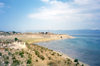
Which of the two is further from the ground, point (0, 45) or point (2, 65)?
point (0, 45)

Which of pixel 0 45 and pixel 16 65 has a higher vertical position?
pixel 0 45

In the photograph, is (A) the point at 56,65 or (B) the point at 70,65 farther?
(B) the point at 70,65

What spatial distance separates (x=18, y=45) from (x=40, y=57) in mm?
5494

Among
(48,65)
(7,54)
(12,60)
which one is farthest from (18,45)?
(48,65)

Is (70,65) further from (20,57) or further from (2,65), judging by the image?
(2,65)

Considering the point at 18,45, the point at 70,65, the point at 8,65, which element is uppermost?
the point at 18,45

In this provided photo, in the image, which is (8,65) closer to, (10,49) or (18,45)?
(10,49)

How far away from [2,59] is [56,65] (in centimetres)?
881

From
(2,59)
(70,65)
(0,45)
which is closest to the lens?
(2,59)

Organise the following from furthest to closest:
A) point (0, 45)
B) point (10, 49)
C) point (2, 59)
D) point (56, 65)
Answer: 1. point (0, 45)
2. point (10, 49)
3. point (56, 65)
4. point (2, 59)

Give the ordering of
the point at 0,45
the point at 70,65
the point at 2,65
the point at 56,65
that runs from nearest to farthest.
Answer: the point at 2,65 < the point at 56,65 < the point at 70,65 < the point at 0,45

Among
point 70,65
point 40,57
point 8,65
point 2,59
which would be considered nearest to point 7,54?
point 2,59

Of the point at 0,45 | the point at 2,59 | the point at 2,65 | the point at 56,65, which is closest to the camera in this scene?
the point at 2,65

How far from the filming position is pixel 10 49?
23.9m
